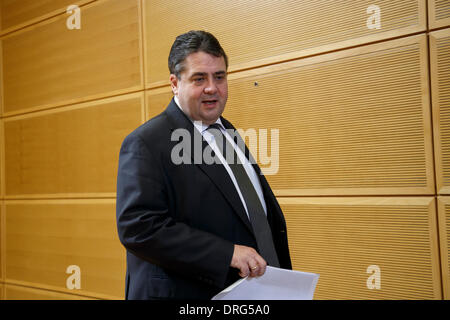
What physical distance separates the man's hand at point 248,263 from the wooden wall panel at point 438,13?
3.87 feet

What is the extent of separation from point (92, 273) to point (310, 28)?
1948 mm

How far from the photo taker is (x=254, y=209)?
4.22 ft

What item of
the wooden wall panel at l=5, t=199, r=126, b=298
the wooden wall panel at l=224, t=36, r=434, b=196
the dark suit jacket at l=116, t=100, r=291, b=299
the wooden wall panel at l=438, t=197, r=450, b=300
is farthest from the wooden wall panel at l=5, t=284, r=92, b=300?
the wooden wall panel at l=438, t=197, r=450, b=300

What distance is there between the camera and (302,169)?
77.2 inches

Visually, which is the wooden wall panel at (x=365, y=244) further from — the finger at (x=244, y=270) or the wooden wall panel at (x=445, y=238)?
the finger at (x=244, y=270)

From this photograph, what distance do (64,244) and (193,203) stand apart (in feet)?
6.50

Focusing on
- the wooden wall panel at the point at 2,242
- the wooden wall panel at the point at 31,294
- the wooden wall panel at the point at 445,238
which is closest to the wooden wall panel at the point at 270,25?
the wooden wall panel at the point at 445,238

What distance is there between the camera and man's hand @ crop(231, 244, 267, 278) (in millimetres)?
1063

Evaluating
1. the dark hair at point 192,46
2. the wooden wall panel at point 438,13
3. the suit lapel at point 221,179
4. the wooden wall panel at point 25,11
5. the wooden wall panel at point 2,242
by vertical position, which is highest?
the wooden wall panel at point 25,11

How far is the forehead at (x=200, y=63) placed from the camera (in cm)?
131

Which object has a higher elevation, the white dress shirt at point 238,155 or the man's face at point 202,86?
the man's face at point 202,86

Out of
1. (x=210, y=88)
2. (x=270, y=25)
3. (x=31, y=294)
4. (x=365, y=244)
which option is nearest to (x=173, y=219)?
(x=210, y=88)

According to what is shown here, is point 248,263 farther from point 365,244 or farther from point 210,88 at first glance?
point 365,244

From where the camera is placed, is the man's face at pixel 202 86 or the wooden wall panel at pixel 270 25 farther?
the wooden wall panel at pixel 270 25
